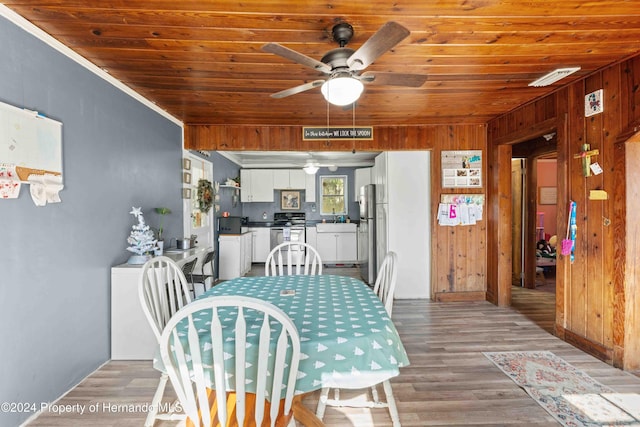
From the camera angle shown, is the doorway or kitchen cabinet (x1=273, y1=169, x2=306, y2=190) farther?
kitchen cabinet (x1=273, y1=169, x2=306, y2=190)

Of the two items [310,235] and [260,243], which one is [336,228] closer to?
[310,235]

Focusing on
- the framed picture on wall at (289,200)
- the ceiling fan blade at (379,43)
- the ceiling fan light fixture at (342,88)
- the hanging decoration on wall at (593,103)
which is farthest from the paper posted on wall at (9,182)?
the framed picture on wall at (289,200)

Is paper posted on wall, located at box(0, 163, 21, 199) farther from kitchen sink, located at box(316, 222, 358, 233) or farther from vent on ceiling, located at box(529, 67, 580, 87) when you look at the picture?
kitchen sink, located at box(316, 222, 358, 233)

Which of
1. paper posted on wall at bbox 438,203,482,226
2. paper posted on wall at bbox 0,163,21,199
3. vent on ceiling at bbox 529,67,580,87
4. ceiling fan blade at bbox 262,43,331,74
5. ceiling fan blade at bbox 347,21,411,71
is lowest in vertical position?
paper posted on wall at bbox 438,203,482,226

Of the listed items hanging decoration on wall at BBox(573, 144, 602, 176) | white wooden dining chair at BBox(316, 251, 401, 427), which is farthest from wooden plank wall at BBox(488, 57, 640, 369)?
white wooden dining chair at BBox(316, 251, 401, 427)

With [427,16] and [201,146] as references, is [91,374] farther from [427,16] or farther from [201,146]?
[427,16]

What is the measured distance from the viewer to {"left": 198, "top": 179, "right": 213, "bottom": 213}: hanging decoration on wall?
4695 millimetres

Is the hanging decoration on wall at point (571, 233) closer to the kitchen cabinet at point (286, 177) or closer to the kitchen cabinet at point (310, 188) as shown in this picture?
the kitchen cabinet at point (310, 188)

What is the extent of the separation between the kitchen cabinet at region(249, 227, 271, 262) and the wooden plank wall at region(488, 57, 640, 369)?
525cm

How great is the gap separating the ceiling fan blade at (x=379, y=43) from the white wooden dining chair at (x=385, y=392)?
1.19 meters

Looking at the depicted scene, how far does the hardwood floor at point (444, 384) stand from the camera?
191cm

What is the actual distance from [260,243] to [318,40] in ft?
17.6

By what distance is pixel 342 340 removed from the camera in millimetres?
1351

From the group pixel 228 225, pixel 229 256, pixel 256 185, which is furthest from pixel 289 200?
pixel 229 256
